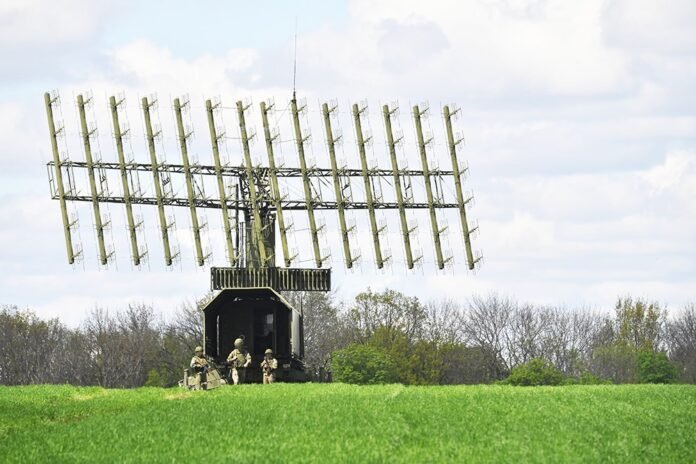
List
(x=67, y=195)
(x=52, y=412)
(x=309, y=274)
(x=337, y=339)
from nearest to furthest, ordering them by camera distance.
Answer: (x=52, y=412)
(x=309, y=274)
(x=67, y=195)
(x=337, y=339)

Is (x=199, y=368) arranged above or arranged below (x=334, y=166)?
below

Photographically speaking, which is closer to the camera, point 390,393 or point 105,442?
point 105,442

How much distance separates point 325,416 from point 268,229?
3215 cm

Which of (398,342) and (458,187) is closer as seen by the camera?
(458,187)

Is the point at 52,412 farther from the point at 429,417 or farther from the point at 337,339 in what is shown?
the point at 337,339

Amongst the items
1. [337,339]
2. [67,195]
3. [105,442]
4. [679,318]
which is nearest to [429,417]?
[105,442]

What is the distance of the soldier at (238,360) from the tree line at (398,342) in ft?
188

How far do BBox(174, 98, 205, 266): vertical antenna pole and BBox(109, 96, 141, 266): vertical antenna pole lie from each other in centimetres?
278

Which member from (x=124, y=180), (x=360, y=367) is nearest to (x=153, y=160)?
(x=124, y=180)

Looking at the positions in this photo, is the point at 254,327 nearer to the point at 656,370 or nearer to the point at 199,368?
the point at 199,368

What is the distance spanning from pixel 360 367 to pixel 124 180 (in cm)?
2835

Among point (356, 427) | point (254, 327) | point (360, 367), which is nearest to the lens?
point (356, 427)

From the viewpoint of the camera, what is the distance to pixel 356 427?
31.8m

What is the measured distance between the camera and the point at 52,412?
41.3m
